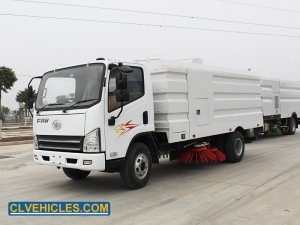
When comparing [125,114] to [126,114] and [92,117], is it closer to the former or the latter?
[126,114]

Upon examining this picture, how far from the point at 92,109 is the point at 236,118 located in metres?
5.03

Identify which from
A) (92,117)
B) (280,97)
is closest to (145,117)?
(92,117)

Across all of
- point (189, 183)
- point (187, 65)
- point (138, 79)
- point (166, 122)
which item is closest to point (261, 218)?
point (189, 183)

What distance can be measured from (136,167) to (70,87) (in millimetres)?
2009

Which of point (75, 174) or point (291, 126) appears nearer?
point (75, 174)

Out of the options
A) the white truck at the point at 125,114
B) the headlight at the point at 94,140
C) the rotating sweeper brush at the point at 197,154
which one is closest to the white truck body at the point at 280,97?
the white truck at the point at 125,114

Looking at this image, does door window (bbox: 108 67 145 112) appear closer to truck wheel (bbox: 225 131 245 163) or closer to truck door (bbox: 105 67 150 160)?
truck door (bbox: 105 67 150 160)

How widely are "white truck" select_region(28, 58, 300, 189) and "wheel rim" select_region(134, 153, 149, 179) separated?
→ 20 millimetres

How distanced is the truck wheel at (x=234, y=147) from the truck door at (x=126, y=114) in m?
3.43

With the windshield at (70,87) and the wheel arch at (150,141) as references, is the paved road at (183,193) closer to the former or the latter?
the wheel arch at (150,141)

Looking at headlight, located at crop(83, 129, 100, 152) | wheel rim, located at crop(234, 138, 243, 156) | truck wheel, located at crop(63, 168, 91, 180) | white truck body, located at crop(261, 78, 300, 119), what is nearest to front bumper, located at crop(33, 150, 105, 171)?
headlight, located at crop(83, 129, 100, 152)

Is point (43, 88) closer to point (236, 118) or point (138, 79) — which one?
point (138, 79)

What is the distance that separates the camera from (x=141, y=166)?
20.5 feet

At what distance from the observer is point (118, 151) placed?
5684 mm
